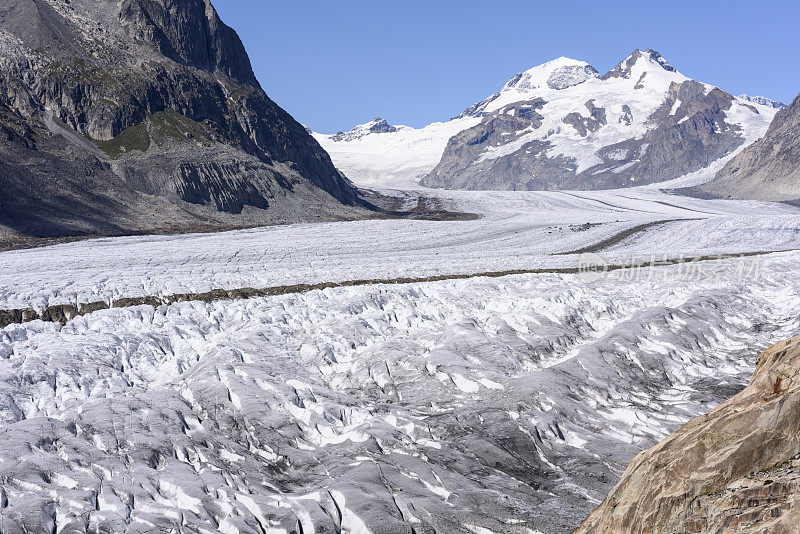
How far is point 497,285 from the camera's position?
→ 28.3 meters

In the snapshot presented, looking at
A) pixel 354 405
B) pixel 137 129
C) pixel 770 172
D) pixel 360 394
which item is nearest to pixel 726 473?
pixel 354 405

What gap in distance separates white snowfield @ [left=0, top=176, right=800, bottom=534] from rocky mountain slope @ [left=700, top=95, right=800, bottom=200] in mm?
164947

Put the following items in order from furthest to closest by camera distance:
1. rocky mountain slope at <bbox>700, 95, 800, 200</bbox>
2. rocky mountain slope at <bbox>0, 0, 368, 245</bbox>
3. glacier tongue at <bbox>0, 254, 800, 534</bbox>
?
rocky mountain slope at <bbox>700, 95, 800, 200</bbox> → rocky mountain slope at <bbox>0, 0, 368, 245</bbox> → glacier tongue at <bbox>0, 254, 800, 534</bbox>

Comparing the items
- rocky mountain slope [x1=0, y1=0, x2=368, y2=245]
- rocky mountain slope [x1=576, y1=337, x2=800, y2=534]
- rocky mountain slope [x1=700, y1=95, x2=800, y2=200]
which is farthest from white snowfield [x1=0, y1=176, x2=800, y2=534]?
rocky mountain slope [x1=700, y1=95, x2=800, y2=200]

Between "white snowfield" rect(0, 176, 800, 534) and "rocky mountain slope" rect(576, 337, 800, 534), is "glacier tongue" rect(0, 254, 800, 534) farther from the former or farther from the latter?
"rocky mountain slope" rect(576, 337, 800, 534)

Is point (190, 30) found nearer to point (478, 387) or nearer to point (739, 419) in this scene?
point (478, 387)

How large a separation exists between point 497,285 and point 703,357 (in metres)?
9.53

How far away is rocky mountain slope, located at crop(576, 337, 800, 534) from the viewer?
6469mm

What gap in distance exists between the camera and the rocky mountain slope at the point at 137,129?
69938 mm

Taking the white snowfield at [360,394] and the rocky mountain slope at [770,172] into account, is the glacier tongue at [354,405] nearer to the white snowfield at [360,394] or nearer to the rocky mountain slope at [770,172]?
the white snowfield at [360,394]

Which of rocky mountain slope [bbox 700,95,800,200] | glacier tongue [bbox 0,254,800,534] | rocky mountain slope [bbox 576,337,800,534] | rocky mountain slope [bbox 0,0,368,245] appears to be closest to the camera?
rocky mountain slope [bbox 576,337,800,534]

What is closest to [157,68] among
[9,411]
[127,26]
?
[127,26]

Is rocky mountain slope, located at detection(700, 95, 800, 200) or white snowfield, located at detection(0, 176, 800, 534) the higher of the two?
rocky mountain slope, located at detection(700, 95, 800, 200)

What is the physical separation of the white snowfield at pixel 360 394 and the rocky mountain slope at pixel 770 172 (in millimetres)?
164947
